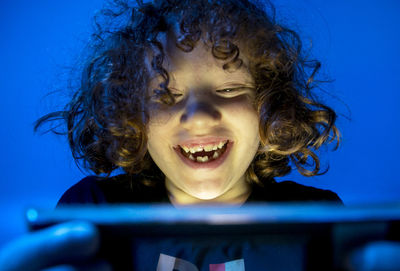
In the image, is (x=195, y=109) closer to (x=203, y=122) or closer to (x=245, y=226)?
(x=203, y=122)

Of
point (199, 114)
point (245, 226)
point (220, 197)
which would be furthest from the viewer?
point (220, 197)

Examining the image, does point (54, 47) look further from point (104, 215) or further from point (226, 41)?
point (104, 215)

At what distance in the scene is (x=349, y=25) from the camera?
998 mm

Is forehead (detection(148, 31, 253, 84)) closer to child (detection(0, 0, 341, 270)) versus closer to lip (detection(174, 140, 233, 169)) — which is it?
child (detection(0, 0, 341, 270))

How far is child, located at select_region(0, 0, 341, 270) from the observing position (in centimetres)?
73

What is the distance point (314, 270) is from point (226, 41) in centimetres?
46

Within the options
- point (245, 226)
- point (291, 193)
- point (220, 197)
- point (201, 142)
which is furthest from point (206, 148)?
point (245, 226)

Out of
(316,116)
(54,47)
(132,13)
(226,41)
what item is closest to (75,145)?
(54,47)

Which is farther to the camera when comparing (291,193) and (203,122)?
(291,193)

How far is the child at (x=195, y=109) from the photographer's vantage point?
0.73 m

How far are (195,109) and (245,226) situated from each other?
35 cm

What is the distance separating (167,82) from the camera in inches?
28.2

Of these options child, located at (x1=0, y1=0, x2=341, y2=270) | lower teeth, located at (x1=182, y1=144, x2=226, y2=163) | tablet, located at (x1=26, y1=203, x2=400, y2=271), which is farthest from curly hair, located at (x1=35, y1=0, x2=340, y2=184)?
tablet, located at (x1=26, y1=203, x2=400, y2=271)

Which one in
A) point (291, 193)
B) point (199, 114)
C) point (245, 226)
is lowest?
point (291, 193)
